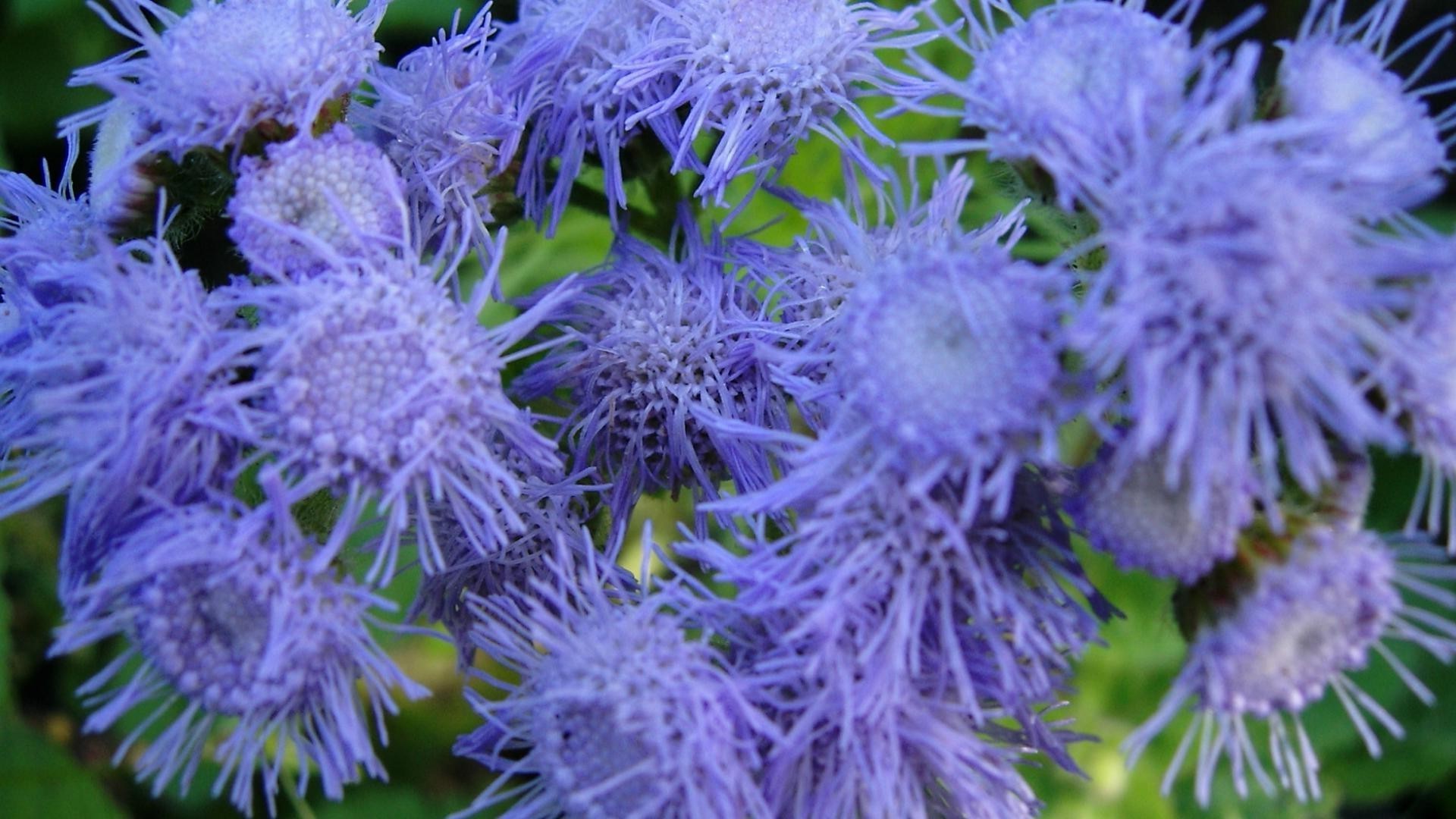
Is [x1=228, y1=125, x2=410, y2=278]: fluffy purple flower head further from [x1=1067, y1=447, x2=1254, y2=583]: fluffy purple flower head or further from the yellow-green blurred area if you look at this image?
[x1=1067, y1=447, x2=1254, y2=583]: fluffy purple flower head

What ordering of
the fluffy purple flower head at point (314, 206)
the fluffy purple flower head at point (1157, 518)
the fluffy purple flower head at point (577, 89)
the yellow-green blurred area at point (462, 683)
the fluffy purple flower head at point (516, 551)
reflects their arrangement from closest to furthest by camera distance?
the fluffy purple flower head at point (1157, 518)
the fluffy purple flower head at point (314, 206)
the fluffy purple flower head at point (516, 551)
the fluffy purple flower head at point (577, 89)
the yellow-green blurred area at point (462, 683)

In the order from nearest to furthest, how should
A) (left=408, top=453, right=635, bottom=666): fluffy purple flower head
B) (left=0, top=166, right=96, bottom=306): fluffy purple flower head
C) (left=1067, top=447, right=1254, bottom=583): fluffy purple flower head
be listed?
(left=1067, top=447, right=1254, bottom=583): fluffy purple flower head, (left=0, top=166, right=96, bottom=306): fluffy purple flower head, (left=408, top=453, right=635, bottom=666): fluffy purple flower head

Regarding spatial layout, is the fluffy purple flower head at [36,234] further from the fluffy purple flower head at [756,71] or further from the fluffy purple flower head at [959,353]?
the fluffy purple flower head at [959,353]

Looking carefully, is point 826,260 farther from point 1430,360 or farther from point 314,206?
point 1430,360

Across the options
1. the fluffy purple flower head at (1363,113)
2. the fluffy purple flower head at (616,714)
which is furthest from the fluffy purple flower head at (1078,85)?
the fluffy purple flower head at (616,714)

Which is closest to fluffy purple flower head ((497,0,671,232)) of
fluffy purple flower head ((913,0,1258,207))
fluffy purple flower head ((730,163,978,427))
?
fluffy purple flower head ((730,163,978,427))

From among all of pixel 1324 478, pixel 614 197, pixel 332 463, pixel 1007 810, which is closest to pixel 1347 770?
pixel 1007 810

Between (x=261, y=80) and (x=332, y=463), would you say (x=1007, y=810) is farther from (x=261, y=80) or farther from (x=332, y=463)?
(x=261, y=80)
